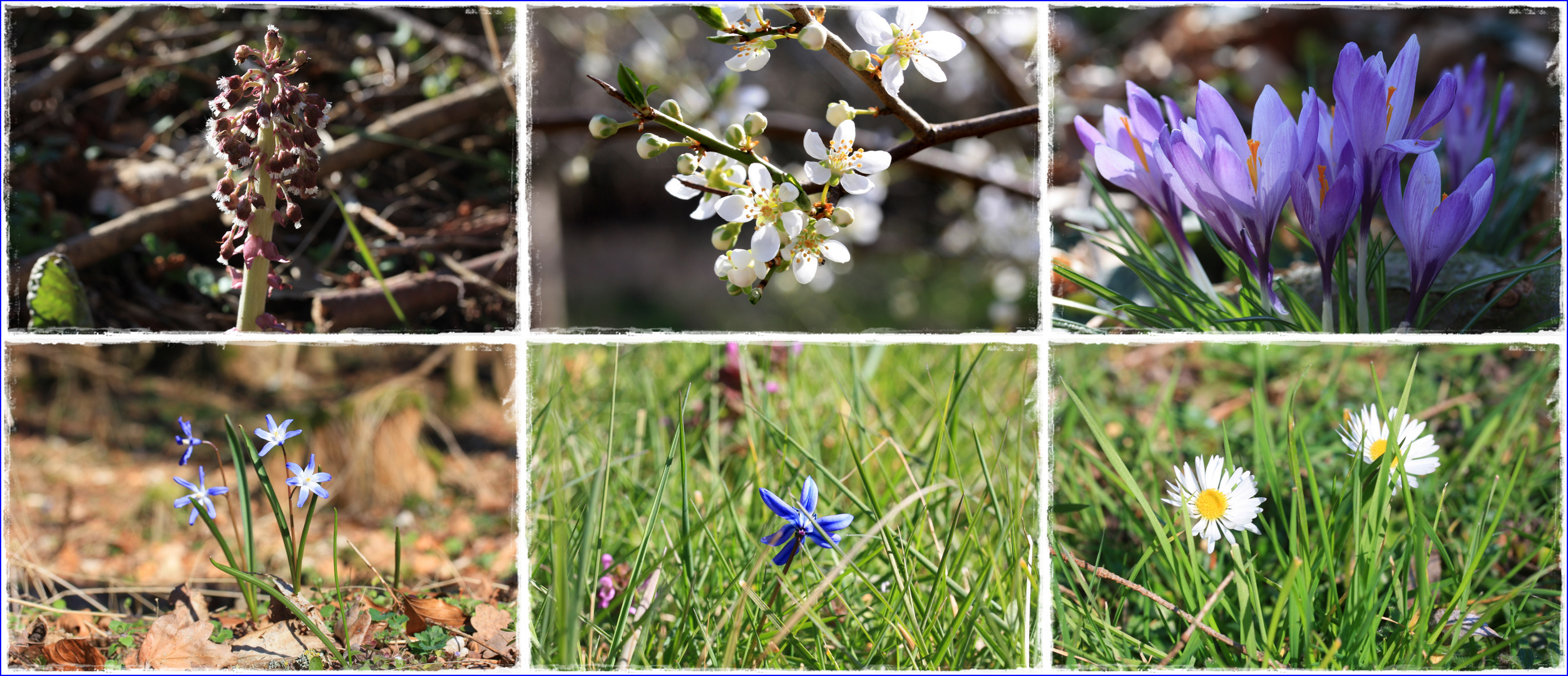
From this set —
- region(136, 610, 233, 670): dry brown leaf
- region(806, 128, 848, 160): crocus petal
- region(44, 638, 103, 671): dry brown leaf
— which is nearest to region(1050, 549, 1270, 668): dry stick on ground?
region(806, 128, 848, 160): crocus petal

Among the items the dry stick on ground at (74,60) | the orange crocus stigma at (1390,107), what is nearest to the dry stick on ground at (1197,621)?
the orange crocus stigma at (1390,107)

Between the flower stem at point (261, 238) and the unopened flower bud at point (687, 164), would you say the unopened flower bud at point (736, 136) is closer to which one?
the unopened flower bud at point (687, 164)

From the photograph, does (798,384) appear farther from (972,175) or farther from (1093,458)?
(972,175)

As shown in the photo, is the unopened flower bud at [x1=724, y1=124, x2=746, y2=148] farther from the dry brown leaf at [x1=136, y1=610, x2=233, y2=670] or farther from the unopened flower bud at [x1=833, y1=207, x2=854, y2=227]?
the dry brown leaf at [x1=136, y1=610, x2=233, y2=670]

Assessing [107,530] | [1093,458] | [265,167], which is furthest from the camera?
[107,530]

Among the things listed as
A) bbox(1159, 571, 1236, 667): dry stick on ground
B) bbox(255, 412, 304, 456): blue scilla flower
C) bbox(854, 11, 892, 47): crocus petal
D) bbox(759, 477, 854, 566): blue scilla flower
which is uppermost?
bbox(854, 11, 892, 47): crocus petal

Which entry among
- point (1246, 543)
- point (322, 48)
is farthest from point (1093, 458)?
point (322, 48)

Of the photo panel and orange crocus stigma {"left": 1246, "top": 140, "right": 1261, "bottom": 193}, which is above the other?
orange crocus stigma {"left": 1246, "top": 140, "right": 1261, "bottom": 193}
